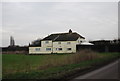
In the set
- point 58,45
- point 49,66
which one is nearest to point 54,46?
point 58,45

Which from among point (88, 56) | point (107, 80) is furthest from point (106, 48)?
point (107, 80)

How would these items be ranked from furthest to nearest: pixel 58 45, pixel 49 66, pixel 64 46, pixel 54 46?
pixel 54 46 → pixel 58 45 → pixel 64 46 → pixel 49 66

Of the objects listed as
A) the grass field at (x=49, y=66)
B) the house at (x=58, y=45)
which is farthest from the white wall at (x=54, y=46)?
the grass field at (x=49, y=66)

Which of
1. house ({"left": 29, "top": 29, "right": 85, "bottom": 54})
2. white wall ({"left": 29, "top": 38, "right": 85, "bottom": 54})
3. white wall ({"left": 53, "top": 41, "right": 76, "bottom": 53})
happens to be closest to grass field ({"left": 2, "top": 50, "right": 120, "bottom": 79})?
white wall ({"left": 53, "top": 41, "right": 76, "bottom": 53})

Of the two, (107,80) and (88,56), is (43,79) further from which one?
(88,56)

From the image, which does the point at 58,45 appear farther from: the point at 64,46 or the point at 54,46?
the point at 64,46

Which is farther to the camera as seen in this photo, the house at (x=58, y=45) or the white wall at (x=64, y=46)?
the house at (x=58, y=45)

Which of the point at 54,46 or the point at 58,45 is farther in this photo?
the point at 54,46

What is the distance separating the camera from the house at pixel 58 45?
65.2 metres

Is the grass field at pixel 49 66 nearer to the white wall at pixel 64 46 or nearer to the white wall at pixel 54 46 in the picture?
the white wall at pixel 64 46

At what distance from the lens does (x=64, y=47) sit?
6588 centimetres

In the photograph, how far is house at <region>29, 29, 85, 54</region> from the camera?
65.2 m

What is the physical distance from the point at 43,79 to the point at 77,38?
54525mm

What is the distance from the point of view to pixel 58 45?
67125 mm
